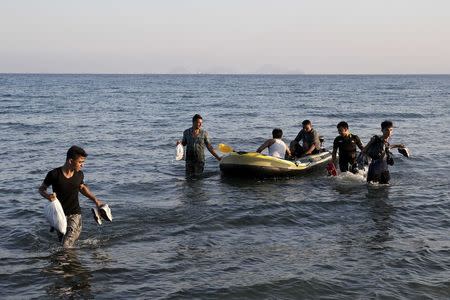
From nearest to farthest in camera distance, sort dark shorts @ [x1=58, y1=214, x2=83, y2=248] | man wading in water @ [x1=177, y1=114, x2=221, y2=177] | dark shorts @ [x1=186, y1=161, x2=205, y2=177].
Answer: dark shorts @ [x1=58, y1=214, x2=83, y2=248], man wading in water @ [x1=177, y1=114, x2=221, y2=177], dark shorts @ [x1=186, y1=161, x2=205, y2=177]

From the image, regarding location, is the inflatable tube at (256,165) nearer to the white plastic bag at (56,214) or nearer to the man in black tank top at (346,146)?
the man in black tank top at (346,146)

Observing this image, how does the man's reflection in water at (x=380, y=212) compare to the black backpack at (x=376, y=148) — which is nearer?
the man's reflection in water at (x=380, y=212)

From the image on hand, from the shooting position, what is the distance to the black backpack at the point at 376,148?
12.4 metres

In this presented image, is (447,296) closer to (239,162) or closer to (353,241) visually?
(353,241)

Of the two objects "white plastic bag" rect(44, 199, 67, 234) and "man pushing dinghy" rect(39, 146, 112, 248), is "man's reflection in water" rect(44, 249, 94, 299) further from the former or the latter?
"white plastic bag" rect(44, 199, 67, 234)

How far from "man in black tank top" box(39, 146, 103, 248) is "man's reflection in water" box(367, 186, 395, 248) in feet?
16.4

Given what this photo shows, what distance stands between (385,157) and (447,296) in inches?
230

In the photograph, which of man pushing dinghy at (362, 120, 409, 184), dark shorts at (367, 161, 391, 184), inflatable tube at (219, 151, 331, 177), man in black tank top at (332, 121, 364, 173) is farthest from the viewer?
inflatable tube at (219, 151, 331, 177)

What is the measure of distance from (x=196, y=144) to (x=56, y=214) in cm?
643

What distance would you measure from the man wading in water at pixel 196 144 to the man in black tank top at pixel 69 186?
18.7 feet

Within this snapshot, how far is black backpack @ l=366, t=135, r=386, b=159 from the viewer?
40.7 feet

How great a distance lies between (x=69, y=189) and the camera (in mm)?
7871

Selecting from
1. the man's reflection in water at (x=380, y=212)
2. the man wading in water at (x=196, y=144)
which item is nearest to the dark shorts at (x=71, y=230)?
the man's reflection in water at (x=380, y=212)

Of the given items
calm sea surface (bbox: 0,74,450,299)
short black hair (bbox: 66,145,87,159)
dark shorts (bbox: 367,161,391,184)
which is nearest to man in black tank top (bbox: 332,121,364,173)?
calm sea surface (bbox: 0,74,450,299)
